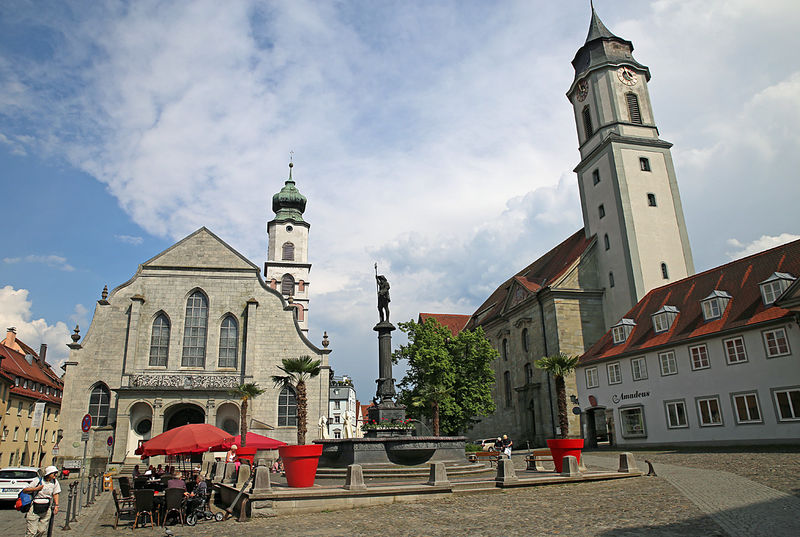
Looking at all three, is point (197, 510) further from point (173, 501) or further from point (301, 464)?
point (301, 464)

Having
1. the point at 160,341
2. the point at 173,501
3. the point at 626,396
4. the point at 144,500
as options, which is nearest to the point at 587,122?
the point at 626,396

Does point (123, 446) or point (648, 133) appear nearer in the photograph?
point (123, 446)

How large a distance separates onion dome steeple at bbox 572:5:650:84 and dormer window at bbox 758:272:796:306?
2347 centimetres

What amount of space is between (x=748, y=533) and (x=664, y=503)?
307 centimetres

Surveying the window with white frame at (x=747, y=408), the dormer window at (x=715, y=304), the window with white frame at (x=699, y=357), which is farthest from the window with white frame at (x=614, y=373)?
the window with white frame at (x=747, y=408)

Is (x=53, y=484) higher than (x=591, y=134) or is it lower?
lower

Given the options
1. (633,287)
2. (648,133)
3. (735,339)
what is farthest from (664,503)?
(648,133)

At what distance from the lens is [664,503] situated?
11.7 meters

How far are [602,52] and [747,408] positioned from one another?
29.7 m

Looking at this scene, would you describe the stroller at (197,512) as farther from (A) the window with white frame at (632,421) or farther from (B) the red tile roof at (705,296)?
(A) the window with white frame at (632,421)

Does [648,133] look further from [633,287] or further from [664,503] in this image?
[664,503]

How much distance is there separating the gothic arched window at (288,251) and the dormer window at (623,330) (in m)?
40.9

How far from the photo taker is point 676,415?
2833 centimetres

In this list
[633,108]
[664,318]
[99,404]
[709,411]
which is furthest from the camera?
[633,108]
